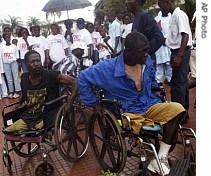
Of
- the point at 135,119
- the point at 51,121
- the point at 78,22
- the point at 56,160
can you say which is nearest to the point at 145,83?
the point at 135,119

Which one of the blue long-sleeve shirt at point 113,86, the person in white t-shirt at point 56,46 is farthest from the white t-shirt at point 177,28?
the person in white t-shirt at point 56,46

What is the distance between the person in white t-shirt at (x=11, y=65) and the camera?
8.09 metres

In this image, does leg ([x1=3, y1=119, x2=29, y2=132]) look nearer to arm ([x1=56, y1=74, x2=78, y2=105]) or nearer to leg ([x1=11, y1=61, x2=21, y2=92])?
arm ([x1=56, y1=74, x2=78, y2=105])

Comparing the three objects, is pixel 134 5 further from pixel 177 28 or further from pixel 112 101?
pixel 112 101

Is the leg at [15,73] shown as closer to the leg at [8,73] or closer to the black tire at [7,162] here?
the leg at [8,73]

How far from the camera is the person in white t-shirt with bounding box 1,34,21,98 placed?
809 centimetres

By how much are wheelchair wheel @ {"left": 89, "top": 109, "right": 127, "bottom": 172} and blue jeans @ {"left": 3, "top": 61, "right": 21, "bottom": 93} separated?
17.6ft

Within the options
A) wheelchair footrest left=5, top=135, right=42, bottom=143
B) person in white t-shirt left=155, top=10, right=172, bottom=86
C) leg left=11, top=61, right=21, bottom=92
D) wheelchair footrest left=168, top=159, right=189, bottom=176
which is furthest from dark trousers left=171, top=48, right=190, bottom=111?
leg left=11, top=61, right=21, bottom=92

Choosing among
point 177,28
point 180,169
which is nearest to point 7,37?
point 177,28

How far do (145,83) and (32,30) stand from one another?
19.3ft

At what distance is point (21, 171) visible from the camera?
3.65 m

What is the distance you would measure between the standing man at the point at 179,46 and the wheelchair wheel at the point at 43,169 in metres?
1.89

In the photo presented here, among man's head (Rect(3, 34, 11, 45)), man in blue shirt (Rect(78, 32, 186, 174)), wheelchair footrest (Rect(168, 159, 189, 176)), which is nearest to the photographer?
wheelchair footrest (Rect(168, 159, 189, 176))
